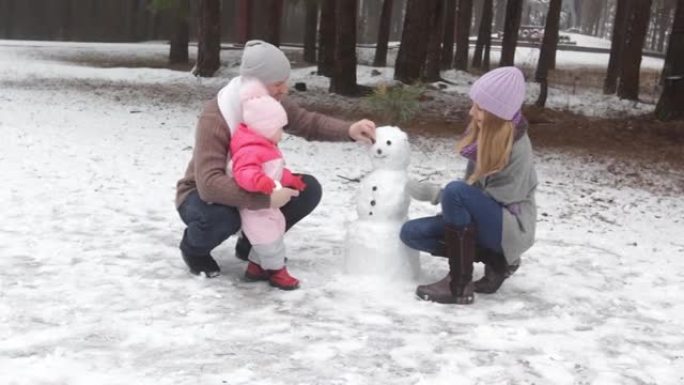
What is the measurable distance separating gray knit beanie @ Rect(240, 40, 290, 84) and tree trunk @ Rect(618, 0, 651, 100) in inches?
539

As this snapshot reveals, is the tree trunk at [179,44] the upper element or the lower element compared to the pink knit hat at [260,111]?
lower

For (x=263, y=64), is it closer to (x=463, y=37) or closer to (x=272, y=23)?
(x=272, y=23)

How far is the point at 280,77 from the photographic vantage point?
189 inches

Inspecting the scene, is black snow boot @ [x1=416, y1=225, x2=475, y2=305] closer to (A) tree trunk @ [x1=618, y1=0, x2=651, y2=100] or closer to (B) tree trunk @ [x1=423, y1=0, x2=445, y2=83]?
(A) tree trunk @ [x1=618, y1=0, x2=651, y2=100]

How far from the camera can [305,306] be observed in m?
4.59

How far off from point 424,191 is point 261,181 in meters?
1.12

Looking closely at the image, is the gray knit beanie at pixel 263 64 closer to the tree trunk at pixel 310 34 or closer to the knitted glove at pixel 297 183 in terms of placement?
the knitted glove at pixel 297 183

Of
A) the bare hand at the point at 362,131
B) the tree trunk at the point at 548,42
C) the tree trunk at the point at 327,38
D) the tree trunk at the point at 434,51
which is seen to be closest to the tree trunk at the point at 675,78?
the tree trunk at the point at 548,42

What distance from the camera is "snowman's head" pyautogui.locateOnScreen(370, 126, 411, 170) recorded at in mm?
5004

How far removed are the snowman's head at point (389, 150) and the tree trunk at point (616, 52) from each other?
15490 millimetres

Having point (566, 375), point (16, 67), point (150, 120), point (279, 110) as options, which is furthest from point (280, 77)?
point (16, 67)

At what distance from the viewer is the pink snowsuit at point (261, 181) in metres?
4.48

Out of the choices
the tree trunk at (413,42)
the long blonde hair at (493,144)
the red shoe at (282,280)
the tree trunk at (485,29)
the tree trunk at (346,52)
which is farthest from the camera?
the tree trunk at (485,29)

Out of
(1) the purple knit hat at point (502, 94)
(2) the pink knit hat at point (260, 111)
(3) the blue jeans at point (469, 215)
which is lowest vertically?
(3) the blue jeans at point (469, 215)
